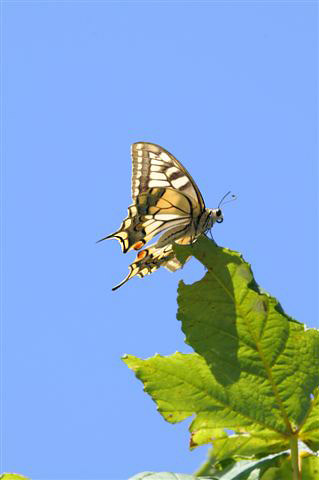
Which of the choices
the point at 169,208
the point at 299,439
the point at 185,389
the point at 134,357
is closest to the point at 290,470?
Answer: the point at 299,439

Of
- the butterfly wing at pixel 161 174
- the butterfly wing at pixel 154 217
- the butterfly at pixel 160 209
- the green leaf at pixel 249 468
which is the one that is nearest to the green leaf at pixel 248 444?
the green leaf at pixel 249 468

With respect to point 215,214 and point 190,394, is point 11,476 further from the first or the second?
point 215,214

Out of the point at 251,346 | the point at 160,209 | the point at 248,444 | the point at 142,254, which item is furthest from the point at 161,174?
the point at 248,444

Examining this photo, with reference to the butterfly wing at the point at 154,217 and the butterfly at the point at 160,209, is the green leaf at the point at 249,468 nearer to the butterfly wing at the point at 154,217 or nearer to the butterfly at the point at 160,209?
the butterfly at the point at 160,209

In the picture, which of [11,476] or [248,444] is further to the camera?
[11,476]

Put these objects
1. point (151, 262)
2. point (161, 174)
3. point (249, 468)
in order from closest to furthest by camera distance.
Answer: point (249, 468), point (151, 262), point (161, 174)

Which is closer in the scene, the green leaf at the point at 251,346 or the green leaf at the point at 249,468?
the green leaf at the point at 249,468
